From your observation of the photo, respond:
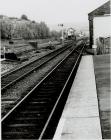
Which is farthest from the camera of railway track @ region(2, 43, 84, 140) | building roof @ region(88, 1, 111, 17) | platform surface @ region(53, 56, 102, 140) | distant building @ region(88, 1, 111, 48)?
building roof @ region(88, 1, 111, 17)

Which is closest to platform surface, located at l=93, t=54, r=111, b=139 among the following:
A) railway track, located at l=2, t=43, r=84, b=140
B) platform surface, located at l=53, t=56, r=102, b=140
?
platform surface, located at l=53, t=56, r=102, b=140

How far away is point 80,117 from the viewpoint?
27.2 ft

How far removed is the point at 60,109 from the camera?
917 centimetres

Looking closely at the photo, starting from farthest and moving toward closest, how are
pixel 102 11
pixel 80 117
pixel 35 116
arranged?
1. pixel 102 11
2. pixel 35 116
3. pixel 80 117

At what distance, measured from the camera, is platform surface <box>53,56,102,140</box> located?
6.89 meters

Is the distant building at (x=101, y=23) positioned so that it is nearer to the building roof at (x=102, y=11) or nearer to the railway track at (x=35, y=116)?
the building roof at (x=102, y=11)

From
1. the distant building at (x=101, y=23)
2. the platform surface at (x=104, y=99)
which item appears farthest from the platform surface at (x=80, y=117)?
the distant building at (x=101, y=23)

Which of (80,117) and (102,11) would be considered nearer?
(80,117)

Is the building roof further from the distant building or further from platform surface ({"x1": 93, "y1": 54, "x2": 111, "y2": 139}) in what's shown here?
platform surface ({"x1": 93, "y1": 54, "x2": 111, "y2": 139})

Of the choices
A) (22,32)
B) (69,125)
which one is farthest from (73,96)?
(22,32)

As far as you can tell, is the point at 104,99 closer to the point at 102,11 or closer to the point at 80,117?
the point at 80,117

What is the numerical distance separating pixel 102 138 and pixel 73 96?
4.39 metres

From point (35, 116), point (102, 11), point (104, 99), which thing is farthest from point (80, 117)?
Answer: point (102, 11)

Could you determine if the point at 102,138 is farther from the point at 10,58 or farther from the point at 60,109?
the point at 10,58
